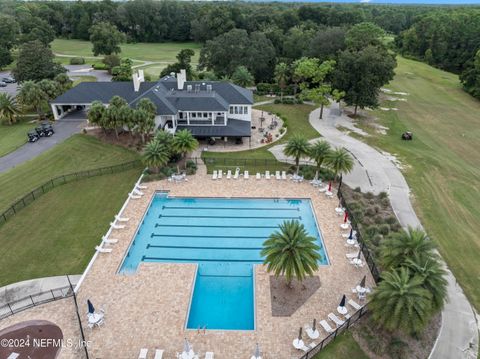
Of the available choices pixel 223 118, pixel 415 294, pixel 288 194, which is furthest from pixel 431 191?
pixel 223 118

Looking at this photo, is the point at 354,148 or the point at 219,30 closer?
the point at 354,148

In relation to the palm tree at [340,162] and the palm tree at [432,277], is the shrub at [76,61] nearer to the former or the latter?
the palm tree at [340,162]

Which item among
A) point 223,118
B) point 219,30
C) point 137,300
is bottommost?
point 137,300

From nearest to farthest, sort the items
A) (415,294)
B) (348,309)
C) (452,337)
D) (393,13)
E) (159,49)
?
(415,294), (452,337), (348,309), (159,49), (393,13)

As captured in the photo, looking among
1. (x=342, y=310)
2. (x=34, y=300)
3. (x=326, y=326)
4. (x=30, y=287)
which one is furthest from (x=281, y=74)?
(x=34, y=300)

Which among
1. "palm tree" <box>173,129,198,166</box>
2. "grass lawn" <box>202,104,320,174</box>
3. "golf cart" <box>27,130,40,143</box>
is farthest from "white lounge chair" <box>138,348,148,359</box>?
"golf cart" <box>27,130,40,143</box>

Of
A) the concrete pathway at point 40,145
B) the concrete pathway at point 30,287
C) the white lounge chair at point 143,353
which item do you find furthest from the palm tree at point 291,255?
the concrete pathway at point 40,145

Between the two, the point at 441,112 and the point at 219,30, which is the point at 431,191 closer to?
the point at 441,112
